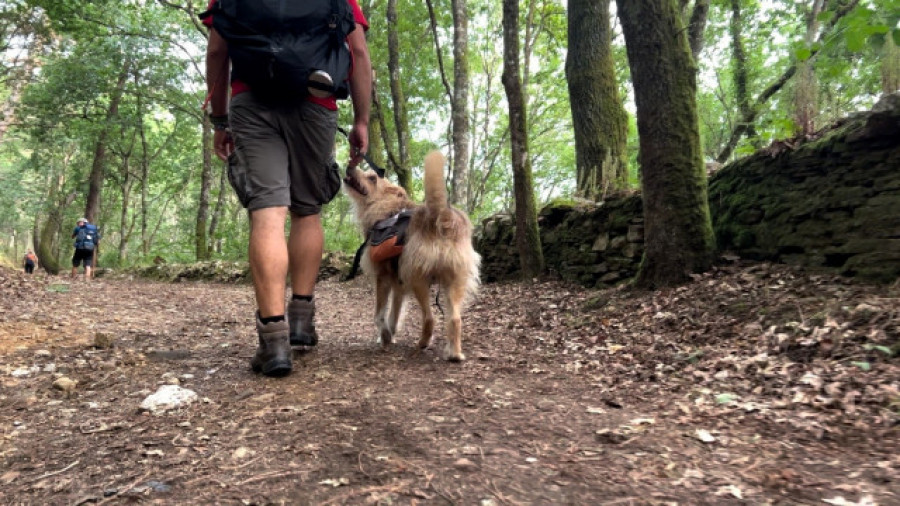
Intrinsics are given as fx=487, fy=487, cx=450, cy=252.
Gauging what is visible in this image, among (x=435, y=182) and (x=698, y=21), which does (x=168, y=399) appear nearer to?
(x=435, y=182)

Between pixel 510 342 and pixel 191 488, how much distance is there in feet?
9.66

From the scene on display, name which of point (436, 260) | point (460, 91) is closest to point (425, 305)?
point (436, 260)

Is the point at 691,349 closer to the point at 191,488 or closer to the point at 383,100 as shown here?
the point at 191,488

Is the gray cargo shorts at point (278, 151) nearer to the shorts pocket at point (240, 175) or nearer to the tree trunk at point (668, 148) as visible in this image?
the shorts pocket at point (240, 175)

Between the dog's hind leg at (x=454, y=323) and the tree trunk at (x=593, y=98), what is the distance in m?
4.86

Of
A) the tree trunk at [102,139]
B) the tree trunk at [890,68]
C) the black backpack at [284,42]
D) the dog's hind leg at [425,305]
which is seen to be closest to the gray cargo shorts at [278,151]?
the black backpack at [284,42]

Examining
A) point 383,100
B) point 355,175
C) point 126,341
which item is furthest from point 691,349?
point 383,100

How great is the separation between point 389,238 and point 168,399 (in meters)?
1.66

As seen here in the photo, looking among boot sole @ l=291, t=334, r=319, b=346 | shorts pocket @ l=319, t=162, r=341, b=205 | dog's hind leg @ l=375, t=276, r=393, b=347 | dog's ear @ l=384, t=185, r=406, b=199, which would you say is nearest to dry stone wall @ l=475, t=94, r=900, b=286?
dog's ear @ l=384, t=185, r=406, b=199

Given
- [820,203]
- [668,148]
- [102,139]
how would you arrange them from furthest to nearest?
[102,139], [668,148], [820,203]

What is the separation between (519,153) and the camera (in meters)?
6.74

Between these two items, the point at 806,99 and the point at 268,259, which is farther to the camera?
the point at 806,99

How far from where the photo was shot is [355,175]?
3.95m

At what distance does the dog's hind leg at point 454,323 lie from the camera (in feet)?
11.0
